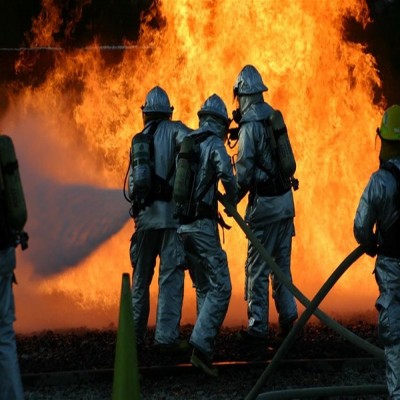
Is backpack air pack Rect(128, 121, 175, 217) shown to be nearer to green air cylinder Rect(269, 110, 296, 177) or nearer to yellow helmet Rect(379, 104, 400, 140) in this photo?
green air cylinder Rect(269, 110, 296, 177)

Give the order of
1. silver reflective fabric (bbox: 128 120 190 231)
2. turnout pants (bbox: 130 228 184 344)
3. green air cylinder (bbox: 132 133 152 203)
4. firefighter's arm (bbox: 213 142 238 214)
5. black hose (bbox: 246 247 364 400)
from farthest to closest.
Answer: silver reflective fabric (bbox: 128 120 190 231) → turnout pants (bbox: 130 228 184 344) → green air cylinder (bbox: 132 133 152 203) → firefighter's arm (bbox: 213 142 238 214) → black hose (bbox: 246 247 364 400)

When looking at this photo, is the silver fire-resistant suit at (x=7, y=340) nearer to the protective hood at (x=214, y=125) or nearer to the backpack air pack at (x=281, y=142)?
the protective hood at (x=214, y=125)

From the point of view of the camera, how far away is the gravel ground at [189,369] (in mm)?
10016

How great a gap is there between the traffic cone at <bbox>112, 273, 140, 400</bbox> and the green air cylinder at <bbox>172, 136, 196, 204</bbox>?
213 cm

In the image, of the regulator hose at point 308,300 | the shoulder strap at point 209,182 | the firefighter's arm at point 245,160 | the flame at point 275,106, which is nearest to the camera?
the regulator hose at point 308,300

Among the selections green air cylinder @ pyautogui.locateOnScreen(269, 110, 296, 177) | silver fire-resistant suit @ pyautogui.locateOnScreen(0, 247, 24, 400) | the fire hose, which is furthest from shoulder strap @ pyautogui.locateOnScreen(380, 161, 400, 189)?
green air cylinder @ pyautogui.locateOnScreen(269, 110, 296, 177)

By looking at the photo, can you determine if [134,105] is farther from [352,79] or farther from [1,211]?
[1,211]

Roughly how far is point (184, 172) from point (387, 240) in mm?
2642

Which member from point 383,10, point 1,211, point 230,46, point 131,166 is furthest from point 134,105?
point 1,211

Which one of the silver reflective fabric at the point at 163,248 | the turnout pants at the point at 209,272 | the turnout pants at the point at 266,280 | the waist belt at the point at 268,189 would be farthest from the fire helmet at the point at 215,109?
the turnout pants at the point at 266,280

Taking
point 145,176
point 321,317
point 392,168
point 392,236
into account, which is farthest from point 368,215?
point 145,176

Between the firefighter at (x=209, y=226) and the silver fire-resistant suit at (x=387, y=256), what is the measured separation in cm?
238

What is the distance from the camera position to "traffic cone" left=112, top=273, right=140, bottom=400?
8.34 m

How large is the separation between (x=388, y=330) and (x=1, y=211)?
8.56ft
